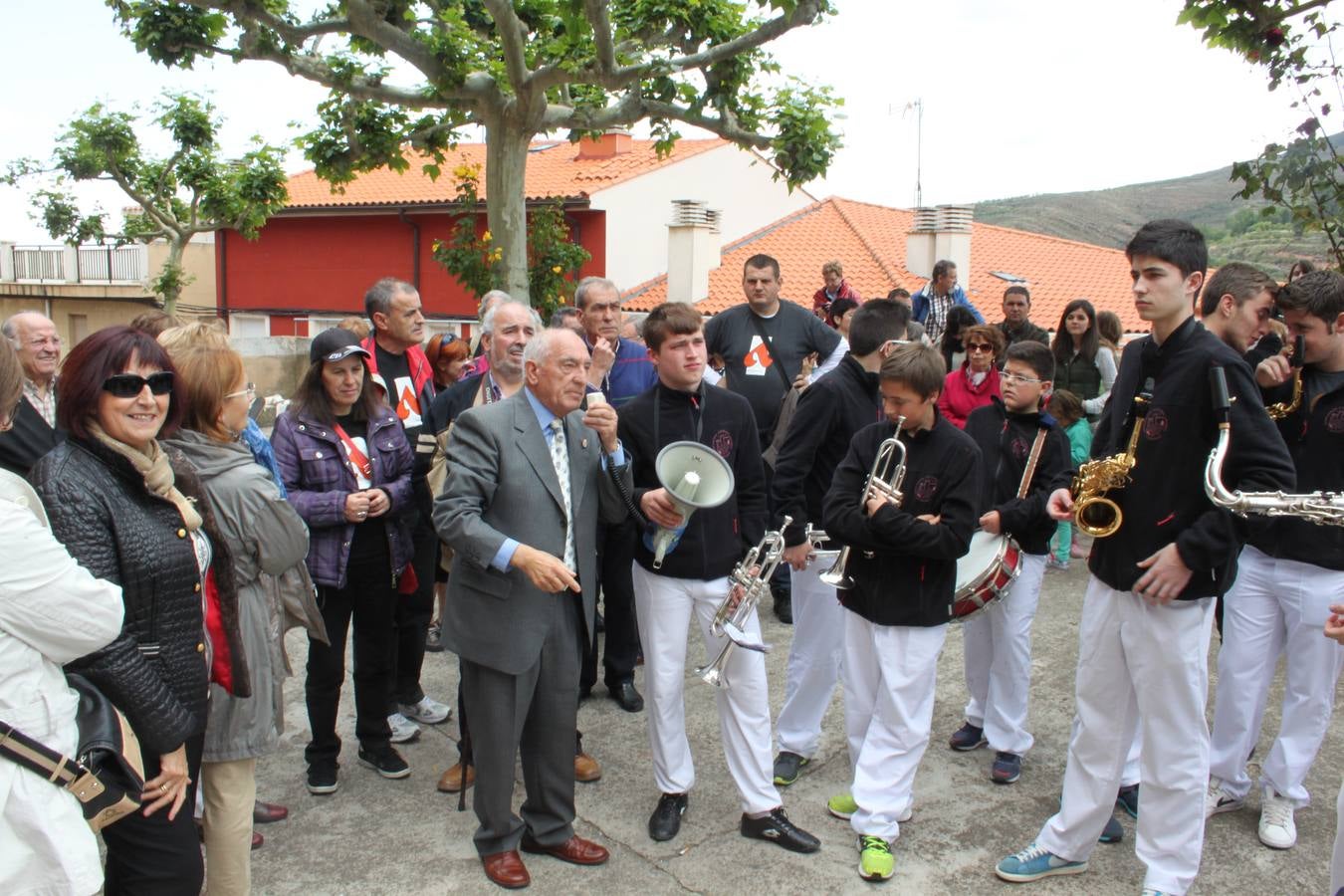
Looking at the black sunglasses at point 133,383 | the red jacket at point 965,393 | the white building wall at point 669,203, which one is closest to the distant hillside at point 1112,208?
the white building wall at point 669,203

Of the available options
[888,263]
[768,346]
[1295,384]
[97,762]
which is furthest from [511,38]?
[888,263]

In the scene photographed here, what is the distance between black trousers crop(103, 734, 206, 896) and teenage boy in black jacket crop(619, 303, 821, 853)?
5.78 ft

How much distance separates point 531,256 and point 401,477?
39.7ft

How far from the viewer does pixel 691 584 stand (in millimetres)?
3975

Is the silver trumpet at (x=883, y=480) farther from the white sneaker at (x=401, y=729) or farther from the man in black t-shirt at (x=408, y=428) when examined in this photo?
the white sneaker at (x=401, y=729)

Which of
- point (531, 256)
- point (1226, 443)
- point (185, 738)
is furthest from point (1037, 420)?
point (531, 256)

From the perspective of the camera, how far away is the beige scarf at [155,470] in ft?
8.82

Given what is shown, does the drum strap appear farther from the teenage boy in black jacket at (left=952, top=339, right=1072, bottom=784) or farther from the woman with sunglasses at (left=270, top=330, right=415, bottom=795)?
the woman with sunglasses at (left=270, top=330, right=415, bottom=795)

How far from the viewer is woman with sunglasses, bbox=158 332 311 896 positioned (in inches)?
129

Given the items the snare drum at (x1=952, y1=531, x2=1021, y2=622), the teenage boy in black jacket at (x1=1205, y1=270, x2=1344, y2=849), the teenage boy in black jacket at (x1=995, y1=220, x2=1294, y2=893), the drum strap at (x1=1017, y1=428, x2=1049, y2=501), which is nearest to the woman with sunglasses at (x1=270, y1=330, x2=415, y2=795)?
the snare drum at (x1=952, y1=531, x2=1021, y2=622)

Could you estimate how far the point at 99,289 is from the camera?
1569 inches

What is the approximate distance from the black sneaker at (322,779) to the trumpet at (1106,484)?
10.6 ft

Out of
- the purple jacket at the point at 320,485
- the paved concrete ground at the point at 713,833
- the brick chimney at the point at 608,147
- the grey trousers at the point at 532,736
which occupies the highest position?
the brick chimney at the point at 608,147

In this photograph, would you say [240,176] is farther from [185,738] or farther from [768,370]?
[185,738]
